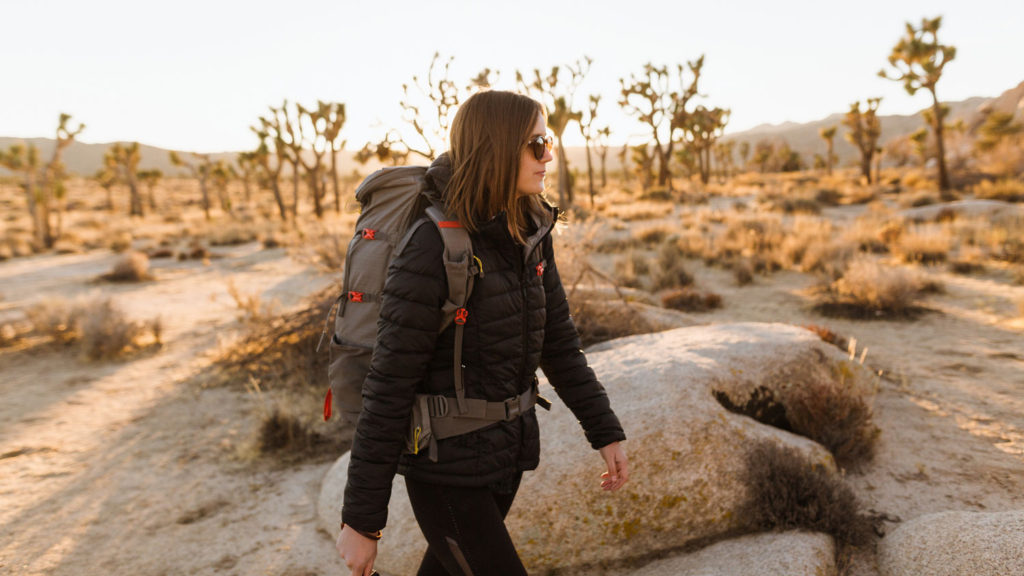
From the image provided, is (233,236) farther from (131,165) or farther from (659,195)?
(131,165)

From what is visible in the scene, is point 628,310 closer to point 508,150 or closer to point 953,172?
point 508,150

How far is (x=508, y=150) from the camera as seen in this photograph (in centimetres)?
→ 151

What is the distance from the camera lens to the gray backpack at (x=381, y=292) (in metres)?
1.45

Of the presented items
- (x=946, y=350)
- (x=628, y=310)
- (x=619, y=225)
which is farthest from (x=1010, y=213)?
(x=628, y=310)

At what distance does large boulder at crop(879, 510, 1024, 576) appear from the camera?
2180 mm

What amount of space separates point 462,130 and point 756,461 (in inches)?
94.5

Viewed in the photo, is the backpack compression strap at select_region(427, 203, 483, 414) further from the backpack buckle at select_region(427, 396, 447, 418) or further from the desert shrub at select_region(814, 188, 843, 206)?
the desert shrub at select_region(814, 188, 843, 206)

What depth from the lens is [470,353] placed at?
1523mm

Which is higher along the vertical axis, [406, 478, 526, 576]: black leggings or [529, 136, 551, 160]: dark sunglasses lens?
[529, 136, 551, 160]: dark sunglasses lens

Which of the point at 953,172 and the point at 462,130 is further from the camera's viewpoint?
the point at 953,172

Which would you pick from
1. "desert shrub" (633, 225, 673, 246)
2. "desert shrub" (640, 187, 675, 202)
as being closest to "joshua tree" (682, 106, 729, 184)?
"desert shrub" (640, 187, 675, 202)

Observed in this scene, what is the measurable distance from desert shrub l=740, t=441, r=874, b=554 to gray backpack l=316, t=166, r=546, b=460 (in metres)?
1.81

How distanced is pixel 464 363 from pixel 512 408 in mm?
207

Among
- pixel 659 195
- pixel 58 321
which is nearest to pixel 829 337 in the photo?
pixel 58 321
